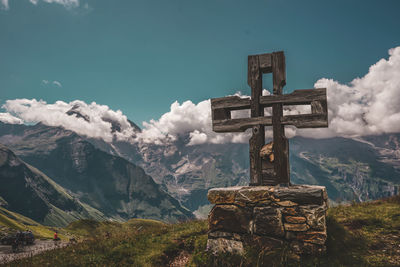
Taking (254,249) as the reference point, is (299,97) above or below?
above

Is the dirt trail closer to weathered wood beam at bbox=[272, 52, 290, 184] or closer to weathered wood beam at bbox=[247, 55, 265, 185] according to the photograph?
weathered wood beam at bbox=[247, 55, 265, 185]

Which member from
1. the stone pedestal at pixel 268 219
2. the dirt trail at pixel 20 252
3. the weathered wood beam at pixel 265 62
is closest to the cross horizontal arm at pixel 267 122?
the weathered wood beam at pixel 265 62

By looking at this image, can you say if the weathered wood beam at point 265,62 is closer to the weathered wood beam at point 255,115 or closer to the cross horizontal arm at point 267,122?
the weathered wood beam at point 255,115

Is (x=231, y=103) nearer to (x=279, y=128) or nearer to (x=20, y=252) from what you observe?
(x=279, y=128)

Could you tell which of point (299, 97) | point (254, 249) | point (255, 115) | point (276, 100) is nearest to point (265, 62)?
point (276, 100)

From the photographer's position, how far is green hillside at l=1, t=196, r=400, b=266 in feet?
23.6

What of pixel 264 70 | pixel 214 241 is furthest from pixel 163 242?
pixel 264 70

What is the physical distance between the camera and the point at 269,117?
911 centimetres

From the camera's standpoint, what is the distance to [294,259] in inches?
280

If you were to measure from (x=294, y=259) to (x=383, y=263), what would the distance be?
7.69ft

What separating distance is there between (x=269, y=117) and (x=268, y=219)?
342 centimetres

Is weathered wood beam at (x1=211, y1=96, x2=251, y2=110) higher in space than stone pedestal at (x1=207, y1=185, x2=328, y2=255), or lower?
higher

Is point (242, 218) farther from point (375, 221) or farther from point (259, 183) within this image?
point (375, 221)

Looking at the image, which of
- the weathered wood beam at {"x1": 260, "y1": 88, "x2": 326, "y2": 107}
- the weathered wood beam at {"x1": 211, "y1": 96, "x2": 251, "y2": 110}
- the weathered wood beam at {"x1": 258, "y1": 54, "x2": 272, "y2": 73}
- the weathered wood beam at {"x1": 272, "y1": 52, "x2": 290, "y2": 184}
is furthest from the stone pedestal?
the weathered wood beam at {"x1": 258, "y1": 54, "x2": 272, "y2": 73}
